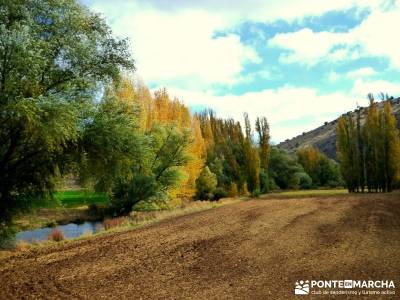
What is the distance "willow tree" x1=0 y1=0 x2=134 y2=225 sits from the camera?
1192 centimetres

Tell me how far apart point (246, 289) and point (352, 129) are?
47.0 metres

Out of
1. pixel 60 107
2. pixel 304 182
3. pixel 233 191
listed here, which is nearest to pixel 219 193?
pixel 233 191

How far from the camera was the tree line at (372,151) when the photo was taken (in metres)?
48.4

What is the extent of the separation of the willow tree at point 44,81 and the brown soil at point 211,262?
3034 millimetres

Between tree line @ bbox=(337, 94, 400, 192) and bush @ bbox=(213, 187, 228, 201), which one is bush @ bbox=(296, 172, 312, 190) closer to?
tree line @ bbox=(337, 94, 400, 192)

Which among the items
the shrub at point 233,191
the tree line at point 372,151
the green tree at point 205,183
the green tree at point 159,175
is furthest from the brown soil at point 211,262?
the tree line at point 372,151

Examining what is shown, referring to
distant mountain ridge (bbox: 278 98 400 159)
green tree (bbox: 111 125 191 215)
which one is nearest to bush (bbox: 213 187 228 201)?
green tree (bbox: 111 125 191 215)

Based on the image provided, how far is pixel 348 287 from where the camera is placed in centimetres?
888

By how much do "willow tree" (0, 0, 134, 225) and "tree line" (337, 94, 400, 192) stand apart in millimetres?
40584

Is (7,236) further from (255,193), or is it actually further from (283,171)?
(283,171)

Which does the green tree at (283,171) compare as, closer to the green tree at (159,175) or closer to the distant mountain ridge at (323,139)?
the green tree at (159,175)

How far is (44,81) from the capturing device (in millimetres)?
14453

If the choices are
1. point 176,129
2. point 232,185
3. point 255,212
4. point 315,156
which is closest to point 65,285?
point 255,212

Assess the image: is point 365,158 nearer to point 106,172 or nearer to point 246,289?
point 106,172
